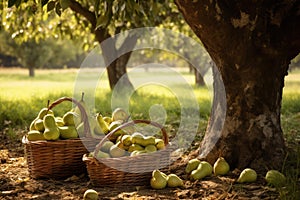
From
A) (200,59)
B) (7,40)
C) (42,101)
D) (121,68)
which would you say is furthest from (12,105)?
(200,59)

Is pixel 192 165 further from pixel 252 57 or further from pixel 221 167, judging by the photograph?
pixel 252 57

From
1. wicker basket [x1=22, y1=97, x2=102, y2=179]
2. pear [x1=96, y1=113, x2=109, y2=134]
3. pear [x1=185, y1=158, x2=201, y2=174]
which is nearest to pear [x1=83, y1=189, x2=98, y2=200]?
wicker basket [x1=22, y1=97, x2=102, y2=179]

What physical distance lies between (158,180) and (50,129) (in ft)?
3.62

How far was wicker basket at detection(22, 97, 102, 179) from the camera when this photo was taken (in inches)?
176

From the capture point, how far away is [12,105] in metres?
9.72

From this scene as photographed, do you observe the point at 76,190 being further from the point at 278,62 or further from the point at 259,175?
the point at 278,62

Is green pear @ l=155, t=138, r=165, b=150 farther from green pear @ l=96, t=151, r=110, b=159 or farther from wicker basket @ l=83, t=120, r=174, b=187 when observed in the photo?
green pear @ l=96, t=151, r=110, b=159

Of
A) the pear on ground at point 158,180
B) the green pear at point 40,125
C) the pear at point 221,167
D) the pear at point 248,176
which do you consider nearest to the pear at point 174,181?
the pear on ground at point 158,180

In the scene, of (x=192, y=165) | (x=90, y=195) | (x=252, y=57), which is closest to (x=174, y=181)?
(x=192, y=165)

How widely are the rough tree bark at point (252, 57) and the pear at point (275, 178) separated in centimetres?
38

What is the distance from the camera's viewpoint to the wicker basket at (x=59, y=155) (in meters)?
4.46

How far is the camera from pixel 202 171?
4.37 m

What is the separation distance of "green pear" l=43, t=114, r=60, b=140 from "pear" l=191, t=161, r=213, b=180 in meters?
1.30

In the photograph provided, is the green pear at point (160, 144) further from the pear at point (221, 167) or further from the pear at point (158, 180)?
the pear at point (221, 167)
